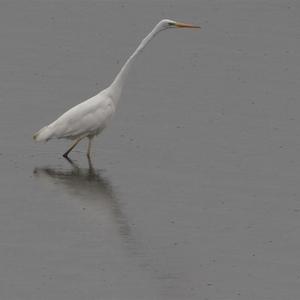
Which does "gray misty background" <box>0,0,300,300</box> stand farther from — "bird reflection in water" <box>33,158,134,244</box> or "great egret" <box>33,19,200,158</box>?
"great egret" <box>33,19,200,158</box>

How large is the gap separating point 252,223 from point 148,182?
221cm

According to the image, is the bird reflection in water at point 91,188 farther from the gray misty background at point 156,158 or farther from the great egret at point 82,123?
the great egret at point 82,123

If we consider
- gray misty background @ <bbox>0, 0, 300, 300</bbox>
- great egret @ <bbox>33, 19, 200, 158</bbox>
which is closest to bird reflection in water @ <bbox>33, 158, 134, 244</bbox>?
gray misty background @ <bbox>0, 0, 300, 300</bbox>

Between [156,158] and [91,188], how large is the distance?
171cm

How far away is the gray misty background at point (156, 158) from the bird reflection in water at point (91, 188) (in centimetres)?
3

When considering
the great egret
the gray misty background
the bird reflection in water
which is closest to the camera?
the gray misty background

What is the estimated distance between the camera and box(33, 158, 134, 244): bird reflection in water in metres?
16.1

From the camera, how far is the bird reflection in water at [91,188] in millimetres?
16094

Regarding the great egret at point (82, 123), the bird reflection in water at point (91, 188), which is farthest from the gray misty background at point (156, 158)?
the great egret at point (82, 123)

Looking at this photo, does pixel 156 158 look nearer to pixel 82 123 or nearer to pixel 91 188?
pixel 82 123

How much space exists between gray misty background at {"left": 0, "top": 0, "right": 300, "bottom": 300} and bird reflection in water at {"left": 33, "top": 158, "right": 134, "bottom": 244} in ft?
0.09

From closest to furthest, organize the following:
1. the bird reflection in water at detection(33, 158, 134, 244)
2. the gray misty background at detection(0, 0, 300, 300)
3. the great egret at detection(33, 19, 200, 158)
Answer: the gray misty background at detection(0, 0, 300, 300) < the bird reflection in water at detection(33, 158, 134, 244) < the great egret at detection(33, 19, 200, 158)

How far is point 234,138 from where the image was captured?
1998 centimetres

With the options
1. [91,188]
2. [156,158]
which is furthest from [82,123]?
[91,188]
